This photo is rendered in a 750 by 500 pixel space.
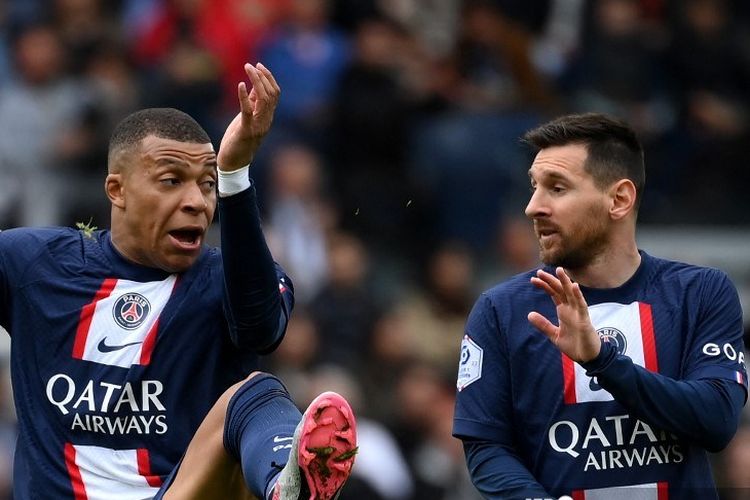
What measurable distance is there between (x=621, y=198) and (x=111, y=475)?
214 cm

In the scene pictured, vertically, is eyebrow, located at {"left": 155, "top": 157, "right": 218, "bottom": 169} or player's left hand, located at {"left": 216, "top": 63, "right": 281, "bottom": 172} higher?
player's left hand, located at {"left": 216, "top": 63, "right": 281, "bottom": 172}

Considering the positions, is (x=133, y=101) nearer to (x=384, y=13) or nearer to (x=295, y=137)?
(x=295, y=137)

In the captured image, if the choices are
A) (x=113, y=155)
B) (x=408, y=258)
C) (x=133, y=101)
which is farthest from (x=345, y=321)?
(x=113, y=155)

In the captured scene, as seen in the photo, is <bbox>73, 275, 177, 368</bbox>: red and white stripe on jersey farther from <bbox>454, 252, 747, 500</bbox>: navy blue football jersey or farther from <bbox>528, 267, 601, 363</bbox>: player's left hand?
<bbox>528, 267, 601, 363</bbox>: player's left hand

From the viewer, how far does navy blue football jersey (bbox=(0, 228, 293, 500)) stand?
6039mm

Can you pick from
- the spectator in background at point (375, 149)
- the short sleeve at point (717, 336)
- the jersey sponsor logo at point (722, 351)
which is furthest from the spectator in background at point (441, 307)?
the jersey sponsor logo at point (722, 351)

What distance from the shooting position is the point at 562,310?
536 cm

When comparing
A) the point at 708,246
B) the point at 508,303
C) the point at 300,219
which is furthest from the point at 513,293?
the point at 708,246

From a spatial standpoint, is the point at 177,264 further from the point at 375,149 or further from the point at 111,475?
the point at 375,149

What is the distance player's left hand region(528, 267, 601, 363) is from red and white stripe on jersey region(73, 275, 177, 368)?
1.54 m

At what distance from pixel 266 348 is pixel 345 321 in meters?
5.12

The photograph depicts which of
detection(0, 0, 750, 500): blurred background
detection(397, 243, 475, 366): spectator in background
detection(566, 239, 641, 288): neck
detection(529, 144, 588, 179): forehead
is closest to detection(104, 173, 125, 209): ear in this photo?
detection(529, 144, 588, 179): forehead

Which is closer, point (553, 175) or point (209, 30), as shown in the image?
point (553, 175)

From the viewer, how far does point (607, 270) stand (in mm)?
5848
